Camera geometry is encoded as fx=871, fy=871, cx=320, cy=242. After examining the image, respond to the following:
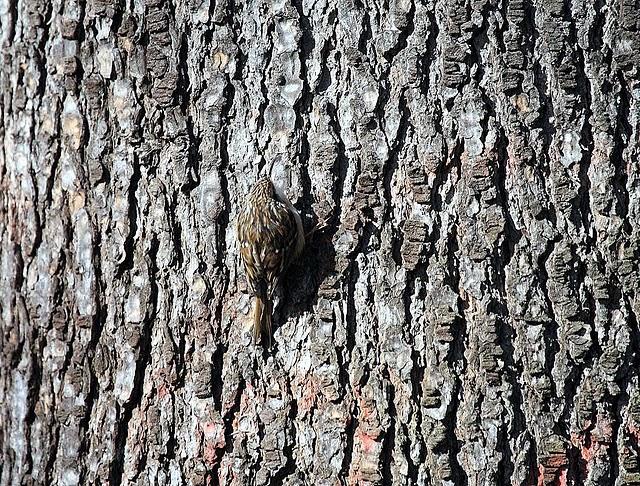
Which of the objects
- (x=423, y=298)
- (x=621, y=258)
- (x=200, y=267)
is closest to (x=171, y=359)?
(x=200, y=267)

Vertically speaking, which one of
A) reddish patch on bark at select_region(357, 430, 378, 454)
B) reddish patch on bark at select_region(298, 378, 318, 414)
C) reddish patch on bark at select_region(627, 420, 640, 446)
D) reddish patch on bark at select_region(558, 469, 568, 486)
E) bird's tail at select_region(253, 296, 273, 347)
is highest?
bird's tail at select_region(253, 296, 273, 347)

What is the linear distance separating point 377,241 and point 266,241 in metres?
0.34

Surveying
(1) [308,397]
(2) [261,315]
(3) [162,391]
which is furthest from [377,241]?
(3) [162,391]

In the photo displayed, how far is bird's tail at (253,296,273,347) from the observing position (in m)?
2.70

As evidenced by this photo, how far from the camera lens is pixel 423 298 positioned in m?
2.63

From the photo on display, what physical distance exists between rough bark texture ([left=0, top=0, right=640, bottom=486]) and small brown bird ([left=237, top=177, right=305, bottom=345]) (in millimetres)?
54

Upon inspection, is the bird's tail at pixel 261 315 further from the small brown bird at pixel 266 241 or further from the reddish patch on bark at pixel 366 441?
A: the reddish patch on bark at pixel 366 441

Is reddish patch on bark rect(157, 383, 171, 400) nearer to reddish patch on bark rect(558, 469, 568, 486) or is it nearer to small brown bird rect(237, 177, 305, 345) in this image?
small brown bird rect(237, 177, 305, 345)

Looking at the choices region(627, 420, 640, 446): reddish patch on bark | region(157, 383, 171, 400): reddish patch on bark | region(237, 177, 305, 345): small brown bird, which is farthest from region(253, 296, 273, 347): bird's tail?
region(627, 420, 640, 446): reddish patch on bark

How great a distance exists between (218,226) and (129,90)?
0.55m

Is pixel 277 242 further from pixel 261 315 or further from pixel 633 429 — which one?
pixel 633 429

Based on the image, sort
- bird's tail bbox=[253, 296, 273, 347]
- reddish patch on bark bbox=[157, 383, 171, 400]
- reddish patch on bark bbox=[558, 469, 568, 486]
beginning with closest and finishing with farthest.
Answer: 1. reddish patch on bark bbox=[558, 469, 568, 486]
2. bird's tail bbox=[253, 296, 273, 347]
3. reddish patch on bark bbox=[157, 383, 171, 400]

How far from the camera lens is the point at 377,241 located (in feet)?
8.73

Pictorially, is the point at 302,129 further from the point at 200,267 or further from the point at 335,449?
the point at 335,449
